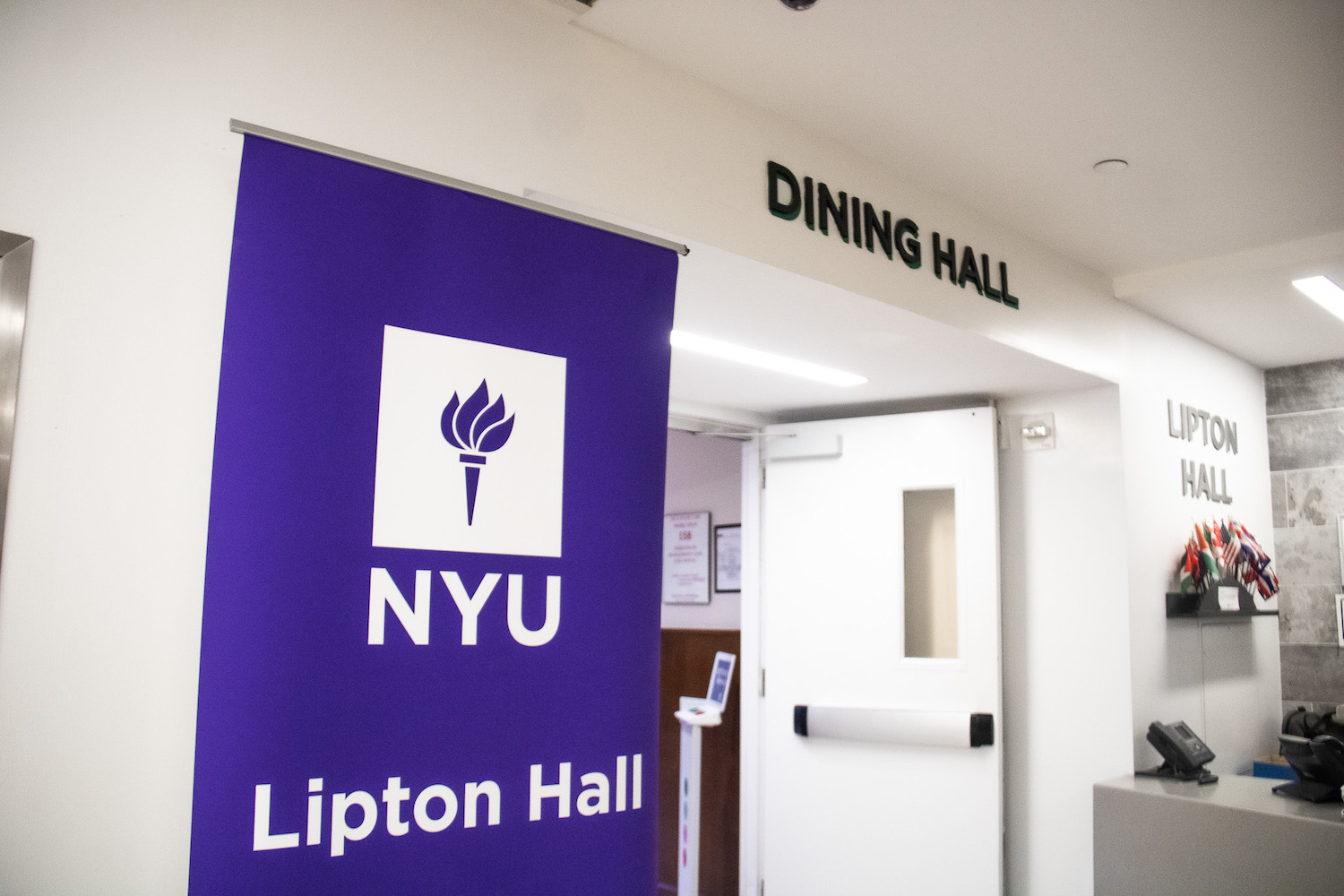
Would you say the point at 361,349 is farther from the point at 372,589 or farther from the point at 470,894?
the point at 470,894

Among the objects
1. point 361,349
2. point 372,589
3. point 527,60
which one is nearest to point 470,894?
point 372,589

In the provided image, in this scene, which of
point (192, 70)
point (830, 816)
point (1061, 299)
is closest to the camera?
point (192, 70)

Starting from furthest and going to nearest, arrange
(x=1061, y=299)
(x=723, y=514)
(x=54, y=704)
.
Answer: (x=723, y=514) → (x=1061, y=299) → (x=54, y=704)

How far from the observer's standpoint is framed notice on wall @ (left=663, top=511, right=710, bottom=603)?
5.16m

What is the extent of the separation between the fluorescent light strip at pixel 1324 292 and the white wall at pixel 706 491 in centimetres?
252

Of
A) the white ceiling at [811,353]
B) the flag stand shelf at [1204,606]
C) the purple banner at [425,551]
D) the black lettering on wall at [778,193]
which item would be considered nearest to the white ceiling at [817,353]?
the white ceiling at [811,353]

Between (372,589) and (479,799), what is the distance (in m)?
0.42

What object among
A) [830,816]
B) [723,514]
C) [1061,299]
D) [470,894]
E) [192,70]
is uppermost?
[1061,299]

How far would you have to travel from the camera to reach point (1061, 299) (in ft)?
11.9

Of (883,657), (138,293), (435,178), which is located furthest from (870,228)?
(138,293)

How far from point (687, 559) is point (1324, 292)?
10.1ft

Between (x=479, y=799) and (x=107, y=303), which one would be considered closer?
(x=107, y=303)

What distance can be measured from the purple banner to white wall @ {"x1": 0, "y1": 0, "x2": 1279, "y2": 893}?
0.36 feet

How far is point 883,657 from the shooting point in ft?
12.8
